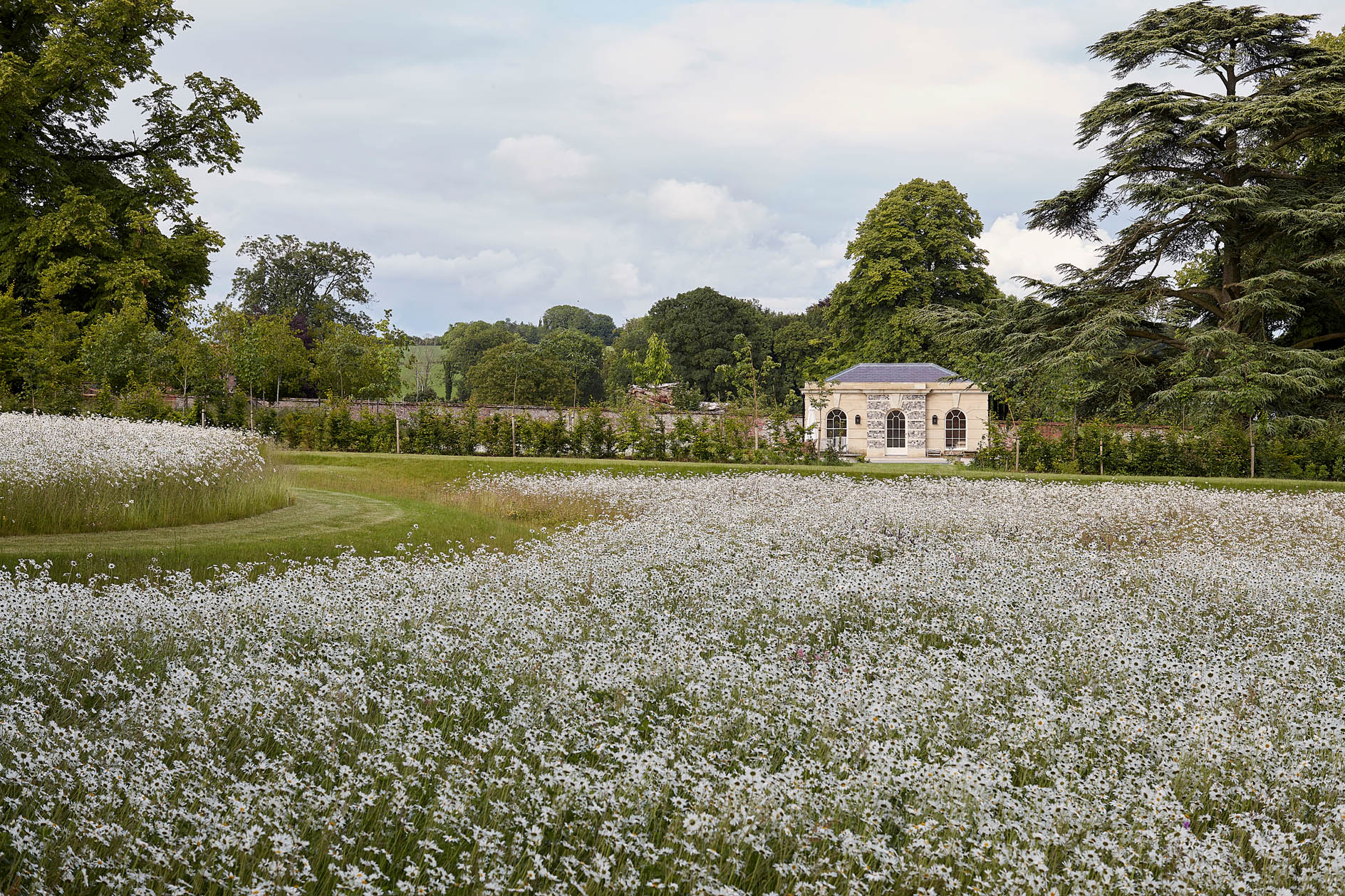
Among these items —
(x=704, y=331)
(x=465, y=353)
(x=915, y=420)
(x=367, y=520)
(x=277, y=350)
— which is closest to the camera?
(x=367, y=520)

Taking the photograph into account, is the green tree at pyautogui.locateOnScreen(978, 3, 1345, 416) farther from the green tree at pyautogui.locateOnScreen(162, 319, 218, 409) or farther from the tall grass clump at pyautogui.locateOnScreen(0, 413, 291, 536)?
the green tree at pyautogui.locateOnScreen(162, 319, 218, 409)

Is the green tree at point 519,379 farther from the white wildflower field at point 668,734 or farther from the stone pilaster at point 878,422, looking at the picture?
the white wildflower field at point 668,734

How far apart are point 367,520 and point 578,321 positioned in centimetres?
8059

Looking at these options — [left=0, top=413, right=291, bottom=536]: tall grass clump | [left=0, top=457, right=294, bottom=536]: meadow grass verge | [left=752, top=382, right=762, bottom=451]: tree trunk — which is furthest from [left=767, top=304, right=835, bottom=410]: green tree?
[left=0, top=457, right=294, bottom=536]: meadow grass verge

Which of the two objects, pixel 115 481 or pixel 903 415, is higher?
pixel 903 415

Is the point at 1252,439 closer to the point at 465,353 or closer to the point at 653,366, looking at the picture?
the point at 653,366

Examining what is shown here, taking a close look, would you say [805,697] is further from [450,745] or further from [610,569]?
[610,569]

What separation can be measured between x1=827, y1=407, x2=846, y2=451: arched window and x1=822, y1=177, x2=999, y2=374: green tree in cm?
729

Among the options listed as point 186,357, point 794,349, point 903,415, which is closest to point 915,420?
point 903,415

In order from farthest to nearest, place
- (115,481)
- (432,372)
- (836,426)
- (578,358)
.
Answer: (432,372) < (578,358) < (836,426) < (115,481)

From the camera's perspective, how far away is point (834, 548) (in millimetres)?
8242

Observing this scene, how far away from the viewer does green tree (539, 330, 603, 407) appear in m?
51.3

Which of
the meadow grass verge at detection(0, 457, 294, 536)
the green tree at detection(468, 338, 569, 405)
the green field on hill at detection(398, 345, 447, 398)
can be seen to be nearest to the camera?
the meadow grass verge at detection(0, 457, 294, 536)

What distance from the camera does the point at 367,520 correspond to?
31.9 feet
